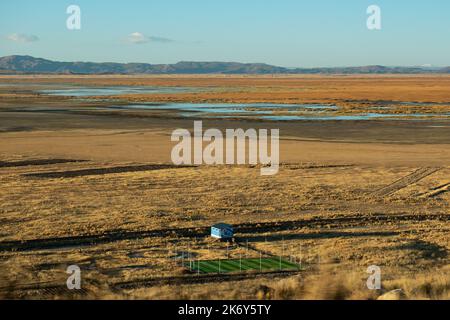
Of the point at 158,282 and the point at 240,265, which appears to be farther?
the point at 240,265

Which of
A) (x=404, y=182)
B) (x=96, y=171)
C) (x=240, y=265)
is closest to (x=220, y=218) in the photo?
(x=240, y=265)

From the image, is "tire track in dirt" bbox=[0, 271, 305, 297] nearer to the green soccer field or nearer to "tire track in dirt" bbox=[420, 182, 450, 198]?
the green soccer field

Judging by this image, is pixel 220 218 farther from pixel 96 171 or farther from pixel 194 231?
pixel 96 171

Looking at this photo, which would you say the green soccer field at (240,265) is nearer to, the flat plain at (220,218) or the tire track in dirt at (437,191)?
the flat plain at (220,218)

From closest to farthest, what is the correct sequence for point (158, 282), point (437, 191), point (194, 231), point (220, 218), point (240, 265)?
point (158, 282), point (240, 265), point (194, 231), point (220, 218), point (437, 191)

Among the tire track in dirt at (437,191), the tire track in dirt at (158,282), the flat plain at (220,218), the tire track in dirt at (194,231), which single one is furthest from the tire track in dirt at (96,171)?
the tire track in dirt at (158,282)

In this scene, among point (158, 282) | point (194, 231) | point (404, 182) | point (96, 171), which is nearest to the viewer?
point (158, 282)
